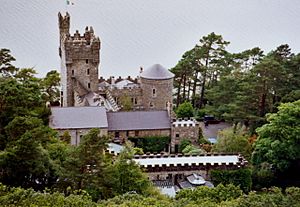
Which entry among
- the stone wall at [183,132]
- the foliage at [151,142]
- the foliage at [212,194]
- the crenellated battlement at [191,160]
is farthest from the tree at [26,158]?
the stone wall at [183,132]

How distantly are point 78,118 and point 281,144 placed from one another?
7.11m

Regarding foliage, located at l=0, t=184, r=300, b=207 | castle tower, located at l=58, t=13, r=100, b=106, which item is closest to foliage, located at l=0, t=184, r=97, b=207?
foliage, located at l=0, t=184, r=300, b=207

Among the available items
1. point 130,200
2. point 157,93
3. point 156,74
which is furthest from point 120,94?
point 130,200

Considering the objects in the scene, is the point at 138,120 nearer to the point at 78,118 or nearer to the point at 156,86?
the point at 78,118

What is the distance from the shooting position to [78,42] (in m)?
25.8

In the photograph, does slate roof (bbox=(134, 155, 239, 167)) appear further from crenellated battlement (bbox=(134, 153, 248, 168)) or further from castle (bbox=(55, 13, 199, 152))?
castle (bbox=(55, 13, 199, 152))

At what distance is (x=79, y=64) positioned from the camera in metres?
26.0

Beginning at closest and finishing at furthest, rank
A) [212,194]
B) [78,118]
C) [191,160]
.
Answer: [212,194]
[191,160]
[78,118]

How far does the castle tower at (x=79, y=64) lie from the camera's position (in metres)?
25.8

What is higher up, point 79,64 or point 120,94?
point 79,64

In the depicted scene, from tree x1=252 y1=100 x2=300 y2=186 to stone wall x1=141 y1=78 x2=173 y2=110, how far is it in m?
6.66

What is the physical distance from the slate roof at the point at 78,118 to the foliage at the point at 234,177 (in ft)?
18.2

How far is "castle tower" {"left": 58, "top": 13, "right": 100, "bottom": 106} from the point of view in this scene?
25750 mm

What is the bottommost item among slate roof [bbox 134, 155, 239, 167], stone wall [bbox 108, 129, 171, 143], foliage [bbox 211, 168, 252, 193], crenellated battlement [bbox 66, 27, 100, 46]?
foliage [bbox 211, 168, 252, 193]
